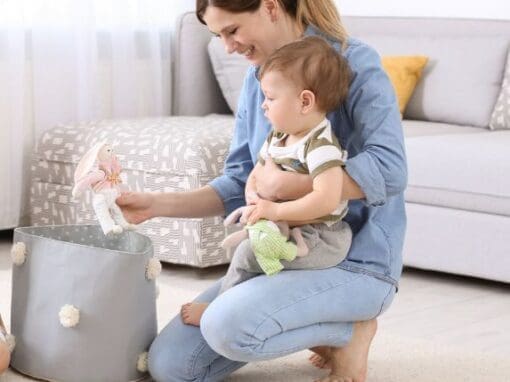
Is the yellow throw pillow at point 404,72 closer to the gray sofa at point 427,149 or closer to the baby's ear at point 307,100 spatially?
the gray sofa at point 427,149

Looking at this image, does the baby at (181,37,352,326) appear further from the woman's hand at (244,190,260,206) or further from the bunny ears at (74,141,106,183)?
the bunny ears at (74,141,106,183)

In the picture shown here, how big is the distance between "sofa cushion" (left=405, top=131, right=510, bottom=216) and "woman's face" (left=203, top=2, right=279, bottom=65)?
124 centimetres

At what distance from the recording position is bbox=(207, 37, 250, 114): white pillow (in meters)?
4.01

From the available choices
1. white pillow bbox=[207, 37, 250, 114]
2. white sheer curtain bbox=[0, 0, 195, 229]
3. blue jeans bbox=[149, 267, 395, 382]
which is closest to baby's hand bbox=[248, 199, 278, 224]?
blue jeans bbox=[149, 267, 395, 382]

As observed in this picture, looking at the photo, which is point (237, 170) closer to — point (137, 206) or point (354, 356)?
point (137, 206)

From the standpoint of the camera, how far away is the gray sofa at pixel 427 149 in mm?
3035

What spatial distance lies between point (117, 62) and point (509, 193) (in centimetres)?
169

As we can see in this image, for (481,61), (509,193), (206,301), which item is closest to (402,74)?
(481,61)

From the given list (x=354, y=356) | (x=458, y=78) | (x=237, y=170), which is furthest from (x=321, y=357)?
(x=458, y=78)

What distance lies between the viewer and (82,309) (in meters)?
1.98

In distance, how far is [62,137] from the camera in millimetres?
3508

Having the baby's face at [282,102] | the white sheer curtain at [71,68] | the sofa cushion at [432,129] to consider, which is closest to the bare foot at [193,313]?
the baby's face at [282,102]

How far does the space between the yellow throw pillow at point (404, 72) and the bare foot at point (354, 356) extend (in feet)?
5.89

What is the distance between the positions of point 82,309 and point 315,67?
621mm
